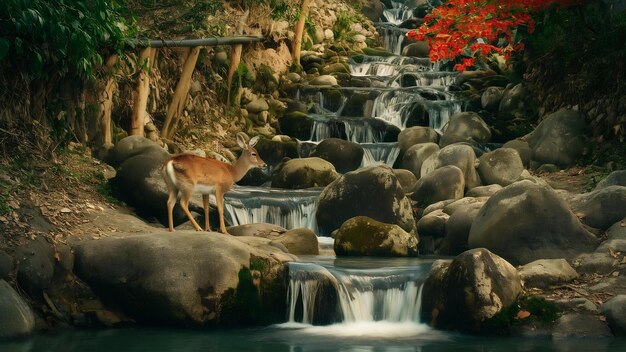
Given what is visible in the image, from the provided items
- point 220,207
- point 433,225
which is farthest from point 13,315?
point 433,225

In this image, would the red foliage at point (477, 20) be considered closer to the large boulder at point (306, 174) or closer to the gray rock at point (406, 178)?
the gray rock at point (406, 178)

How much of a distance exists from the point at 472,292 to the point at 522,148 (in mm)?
9551

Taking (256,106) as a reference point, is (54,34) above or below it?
below

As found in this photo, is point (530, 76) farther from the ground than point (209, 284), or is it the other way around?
point (530, 76)

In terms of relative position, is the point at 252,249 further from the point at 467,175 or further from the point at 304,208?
the point at 467,175

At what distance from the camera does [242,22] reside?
2262 centimetres

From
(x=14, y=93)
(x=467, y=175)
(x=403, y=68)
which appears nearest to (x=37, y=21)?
(x=14, y=93)

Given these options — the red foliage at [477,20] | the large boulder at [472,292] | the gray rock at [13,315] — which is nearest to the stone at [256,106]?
the red foliage at [477,20]

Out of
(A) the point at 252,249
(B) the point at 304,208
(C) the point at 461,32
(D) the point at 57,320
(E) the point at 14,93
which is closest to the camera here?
(D) the point at 57,320

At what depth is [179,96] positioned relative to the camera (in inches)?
770

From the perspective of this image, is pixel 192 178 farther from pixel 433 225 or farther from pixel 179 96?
pixel 179 96

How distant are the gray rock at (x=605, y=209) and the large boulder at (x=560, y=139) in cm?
528

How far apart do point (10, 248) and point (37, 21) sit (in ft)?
8.67

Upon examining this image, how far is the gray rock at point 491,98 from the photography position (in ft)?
76.5
